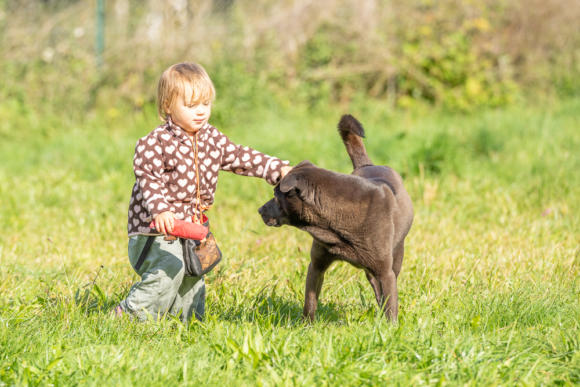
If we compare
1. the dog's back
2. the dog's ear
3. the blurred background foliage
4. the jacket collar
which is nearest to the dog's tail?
the dog's back

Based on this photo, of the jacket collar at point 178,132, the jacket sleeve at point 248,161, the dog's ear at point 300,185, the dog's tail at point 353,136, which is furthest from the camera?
the dog's tail at point 353,136

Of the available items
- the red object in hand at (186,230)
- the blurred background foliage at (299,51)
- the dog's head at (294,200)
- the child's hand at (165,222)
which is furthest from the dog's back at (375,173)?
the blurred background foliage at (299,51)

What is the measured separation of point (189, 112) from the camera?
3.29 m

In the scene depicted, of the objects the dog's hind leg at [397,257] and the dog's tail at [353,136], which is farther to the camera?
the dog's tail at [353,136]

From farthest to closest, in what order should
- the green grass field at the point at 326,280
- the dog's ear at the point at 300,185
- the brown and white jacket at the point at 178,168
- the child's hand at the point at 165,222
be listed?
the brown and white jacket at the point at 178,168 → the dog's ear at the point at 300,185 → the child's hand at the point at 165,222 → the green grass field at the point at 326,280

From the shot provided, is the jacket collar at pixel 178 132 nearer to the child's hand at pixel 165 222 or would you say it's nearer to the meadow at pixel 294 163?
the child's hand at pixel 165 222

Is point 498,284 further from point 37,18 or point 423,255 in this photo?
point 37,18

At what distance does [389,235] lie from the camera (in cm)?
317

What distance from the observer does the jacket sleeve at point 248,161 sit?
3492mm

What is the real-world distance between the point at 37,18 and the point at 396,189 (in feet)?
25.7

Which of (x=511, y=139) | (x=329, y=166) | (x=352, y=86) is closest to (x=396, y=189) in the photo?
(x=329, y=166)

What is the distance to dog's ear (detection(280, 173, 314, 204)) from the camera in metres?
3.10

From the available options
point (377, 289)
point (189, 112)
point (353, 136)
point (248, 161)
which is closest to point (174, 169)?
point (189, 112)

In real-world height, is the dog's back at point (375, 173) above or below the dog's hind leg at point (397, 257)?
above
